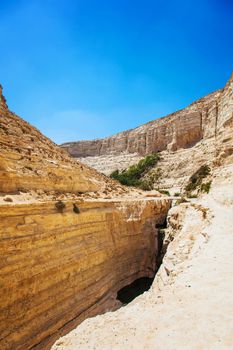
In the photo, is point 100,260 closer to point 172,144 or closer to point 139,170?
point 139,170

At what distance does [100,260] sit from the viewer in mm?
12273

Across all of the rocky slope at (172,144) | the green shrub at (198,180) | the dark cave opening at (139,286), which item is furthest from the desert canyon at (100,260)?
the rocky slope at (172,144)

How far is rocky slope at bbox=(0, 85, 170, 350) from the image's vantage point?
796 centimetres

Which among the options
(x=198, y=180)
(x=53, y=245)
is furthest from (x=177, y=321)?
(x=198, y=180)

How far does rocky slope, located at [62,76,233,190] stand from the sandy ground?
17.1 m

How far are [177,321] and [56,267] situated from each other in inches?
256

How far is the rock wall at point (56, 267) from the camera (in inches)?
307

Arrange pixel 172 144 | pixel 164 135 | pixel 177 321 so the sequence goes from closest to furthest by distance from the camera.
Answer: pixel 177 321
pixel 172 144
pixel 164 135

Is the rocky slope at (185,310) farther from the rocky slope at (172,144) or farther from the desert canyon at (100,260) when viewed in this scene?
the rocky slope at (172,144)

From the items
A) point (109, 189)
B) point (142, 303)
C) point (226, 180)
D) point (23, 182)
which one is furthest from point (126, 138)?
point (142, 303)

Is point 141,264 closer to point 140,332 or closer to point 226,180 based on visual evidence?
point 226,180

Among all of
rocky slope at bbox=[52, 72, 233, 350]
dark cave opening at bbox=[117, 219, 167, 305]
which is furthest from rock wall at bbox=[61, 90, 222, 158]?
rocky slope at bbox=[52, 72, 233, 350]

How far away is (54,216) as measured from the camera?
9969mm

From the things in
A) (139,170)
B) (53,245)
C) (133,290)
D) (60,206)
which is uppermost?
(139,170)
